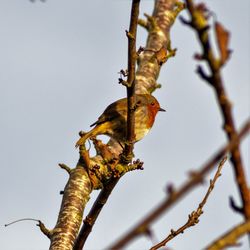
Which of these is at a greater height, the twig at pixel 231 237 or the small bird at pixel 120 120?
the small bird at pixel 120 120

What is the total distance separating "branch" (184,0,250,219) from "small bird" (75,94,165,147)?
19.1 feet

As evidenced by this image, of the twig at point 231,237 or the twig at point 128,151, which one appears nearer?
the twig at point 231,237

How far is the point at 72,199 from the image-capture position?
17.9 feet

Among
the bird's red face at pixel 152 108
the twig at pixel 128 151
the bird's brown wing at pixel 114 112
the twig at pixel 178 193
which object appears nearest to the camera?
the twig at pixel 178 193

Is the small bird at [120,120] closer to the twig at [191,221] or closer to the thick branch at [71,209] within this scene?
the thick branch at [71,209]

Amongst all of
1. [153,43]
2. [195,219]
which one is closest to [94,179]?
[195,219]

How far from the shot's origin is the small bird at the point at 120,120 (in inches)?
288

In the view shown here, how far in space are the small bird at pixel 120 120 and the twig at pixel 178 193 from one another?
5923 mm

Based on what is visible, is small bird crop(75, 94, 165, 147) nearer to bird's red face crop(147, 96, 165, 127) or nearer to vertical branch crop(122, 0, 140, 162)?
bird's red face crop(147, 96, 165, 127)

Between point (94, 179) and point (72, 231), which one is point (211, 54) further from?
point (94, 179)

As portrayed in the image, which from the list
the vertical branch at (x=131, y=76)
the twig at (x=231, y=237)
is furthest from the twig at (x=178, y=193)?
the vertical branch at (x=131, y=76)

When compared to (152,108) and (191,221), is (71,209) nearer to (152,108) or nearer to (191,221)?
(191,221)

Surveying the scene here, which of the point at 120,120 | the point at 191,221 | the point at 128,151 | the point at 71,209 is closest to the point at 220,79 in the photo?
the point at 191,221

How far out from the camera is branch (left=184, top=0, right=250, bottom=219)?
1073 mm
